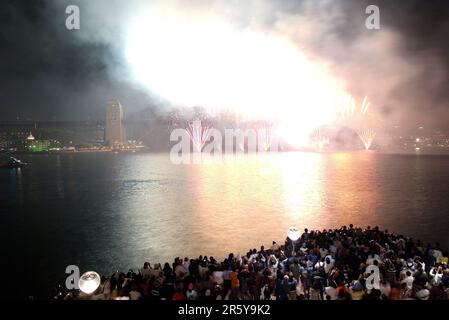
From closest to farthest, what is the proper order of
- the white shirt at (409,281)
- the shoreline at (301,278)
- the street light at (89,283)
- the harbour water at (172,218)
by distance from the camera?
the shoreline at (301,278) < the white shirt at (409,281) < the street light at (89,283) < the harbour water at (172,218)

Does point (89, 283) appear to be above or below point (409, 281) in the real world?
below

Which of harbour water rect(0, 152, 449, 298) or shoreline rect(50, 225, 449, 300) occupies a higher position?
shoreline rect(50, 225, 449, 300)

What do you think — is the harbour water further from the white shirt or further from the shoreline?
the white shirt

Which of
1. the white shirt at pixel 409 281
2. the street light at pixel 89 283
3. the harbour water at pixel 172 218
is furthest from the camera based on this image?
the harbour water at pixel 172 218

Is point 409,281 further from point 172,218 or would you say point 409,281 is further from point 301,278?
point 172,218

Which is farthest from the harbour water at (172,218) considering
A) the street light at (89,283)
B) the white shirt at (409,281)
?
the white shirt at (409,281)

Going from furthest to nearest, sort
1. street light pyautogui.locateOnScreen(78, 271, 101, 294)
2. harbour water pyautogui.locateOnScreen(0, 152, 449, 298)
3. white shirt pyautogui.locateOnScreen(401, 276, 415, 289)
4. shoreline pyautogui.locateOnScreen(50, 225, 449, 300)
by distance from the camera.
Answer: harbour water pyautogui.locateOnScreen(0, 152, 449, 298) < street light pyautogui.locateOnScreen(78, 271, 101, 294) < white shirt pyautogui.locateOnScreen(401, 276, 415, 289) < shoreline pyautogui.locateOnScreen(50, 225, 449, 300)

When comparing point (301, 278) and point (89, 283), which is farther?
point (301, 278)

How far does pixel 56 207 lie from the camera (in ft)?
129

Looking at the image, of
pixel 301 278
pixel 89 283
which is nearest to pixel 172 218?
pixel 89 283

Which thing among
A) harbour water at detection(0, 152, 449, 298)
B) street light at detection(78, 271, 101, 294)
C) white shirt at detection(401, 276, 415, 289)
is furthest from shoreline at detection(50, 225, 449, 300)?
harbour water at detection(0, 152, 449, 298)

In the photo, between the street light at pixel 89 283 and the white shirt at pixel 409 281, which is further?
the street light at pixel 89 283

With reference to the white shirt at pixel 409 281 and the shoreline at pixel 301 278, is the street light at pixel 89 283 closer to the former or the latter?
the shoreline at pixel 301 278
